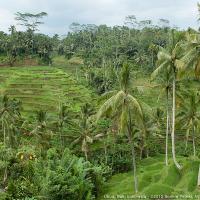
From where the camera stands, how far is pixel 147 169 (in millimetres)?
44406

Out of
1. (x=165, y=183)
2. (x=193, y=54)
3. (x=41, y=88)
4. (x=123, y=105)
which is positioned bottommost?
(x=165, y=183)

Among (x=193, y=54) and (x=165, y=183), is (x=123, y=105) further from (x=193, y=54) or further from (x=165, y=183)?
(x=165, y=183)

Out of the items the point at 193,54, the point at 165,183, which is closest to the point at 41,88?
the point at 165,183

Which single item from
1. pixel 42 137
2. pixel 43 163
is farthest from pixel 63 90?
pixel 43 163

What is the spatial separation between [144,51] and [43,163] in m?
84.5

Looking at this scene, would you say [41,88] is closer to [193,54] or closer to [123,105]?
[123,105]

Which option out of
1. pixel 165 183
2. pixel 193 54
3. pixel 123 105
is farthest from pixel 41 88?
pixel 193 54

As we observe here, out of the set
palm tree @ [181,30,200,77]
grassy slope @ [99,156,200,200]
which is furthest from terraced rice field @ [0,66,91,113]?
palm tree @ [181,30,200,77]

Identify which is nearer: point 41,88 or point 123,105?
point 123,105

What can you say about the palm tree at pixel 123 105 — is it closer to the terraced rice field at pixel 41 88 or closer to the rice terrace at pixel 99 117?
the rice terrace at pixel 99 117

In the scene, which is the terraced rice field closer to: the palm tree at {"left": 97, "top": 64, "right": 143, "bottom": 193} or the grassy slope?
the grassy slope

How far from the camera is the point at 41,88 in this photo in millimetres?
84500

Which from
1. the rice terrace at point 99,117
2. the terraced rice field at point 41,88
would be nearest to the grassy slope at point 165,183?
A: the rice terrace at point 99,117

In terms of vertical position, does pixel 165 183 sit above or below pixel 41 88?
below
